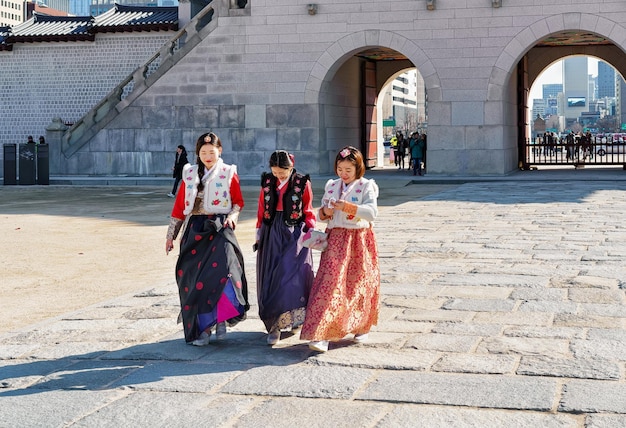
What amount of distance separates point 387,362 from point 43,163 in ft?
73.6

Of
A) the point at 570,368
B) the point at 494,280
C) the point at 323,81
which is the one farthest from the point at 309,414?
the point at 323,81

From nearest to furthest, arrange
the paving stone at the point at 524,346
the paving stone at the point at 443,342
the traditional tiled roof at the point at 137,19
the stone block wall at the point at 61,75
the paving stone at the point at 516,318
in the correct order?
the paving stone at the point at 524,346, the paving stone at the point at 443,342, the paving stone at the point at 516,318, the traditional tiled roof at the point at 137,19, the stone block wall at the point at 61,75

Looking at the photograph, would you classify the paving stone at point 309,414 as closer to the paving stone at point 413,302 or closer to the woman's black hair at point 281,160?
the woman's black hair at point 281,160

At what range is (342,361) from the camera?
620 centimetres

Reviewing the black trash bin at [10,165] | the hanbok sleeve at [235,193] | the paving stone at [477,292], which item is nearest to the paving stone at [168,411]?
the hanbok sleeve at [235,193]

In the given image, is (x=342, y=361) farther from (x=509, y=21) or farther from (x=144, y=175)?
(x=144, y=175)

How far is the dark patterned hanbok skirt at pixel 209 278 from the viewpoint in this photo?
22.2 feet

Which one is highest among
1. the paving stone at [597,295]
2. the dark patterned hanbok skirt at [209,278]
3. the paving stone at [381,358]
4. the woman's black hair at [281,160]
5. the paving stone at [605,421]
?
the woman's black hair at [281,160]

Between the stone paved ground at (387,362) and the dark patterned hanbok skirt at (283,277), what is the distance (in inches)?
8.9

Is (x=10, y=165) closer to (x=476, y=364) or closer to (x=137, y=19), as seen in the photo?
(x=137, y=19)

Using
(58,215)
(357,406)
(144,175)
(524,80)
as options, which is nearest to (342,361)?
(357,406)

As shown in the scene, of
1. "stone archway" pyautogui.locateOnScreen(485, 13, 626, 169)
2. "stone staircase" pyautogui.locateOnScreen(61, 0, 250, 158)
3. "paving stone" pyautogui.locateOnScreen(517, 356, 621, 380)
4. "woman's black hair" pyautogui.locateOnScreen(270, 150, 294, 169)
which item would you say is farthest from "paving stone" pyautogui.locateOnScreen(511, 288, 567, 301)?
"stone staircase" pyautogui.locateOnScreen(61, 0, 250, 158)

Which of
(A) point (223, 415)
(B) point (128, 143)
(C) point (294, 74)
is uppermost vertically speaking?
(C) point (294, 74)

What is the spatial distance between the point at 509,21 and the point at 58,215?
13755 mm
